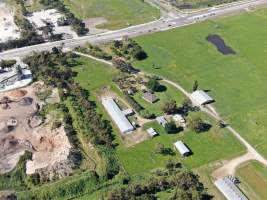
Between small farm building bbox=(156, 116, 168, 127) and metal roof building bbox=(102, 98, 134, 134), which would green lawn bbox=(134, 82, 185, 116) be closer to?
small farm building bbox=(156, 116, 168, 127)

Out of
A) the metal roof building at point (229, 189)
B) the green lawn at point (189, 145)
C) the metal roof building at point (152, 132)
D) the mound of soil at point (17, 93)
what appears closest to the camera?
the metal roof building at point (229, 189)

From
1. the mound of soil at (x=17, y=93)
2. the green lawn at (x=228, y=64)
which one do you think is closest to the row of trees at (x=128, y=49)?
the green lawn at (x=228, y=64)

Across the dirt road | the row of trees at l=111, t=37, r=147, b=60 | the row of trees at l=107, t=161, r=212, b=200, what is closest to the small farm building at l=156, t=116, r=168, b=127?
the dirt road

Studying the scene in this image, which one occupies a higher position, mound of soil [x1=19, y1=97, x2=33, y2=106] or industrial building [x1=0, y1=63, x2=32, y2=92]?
industrial building [x1=0, y1=63, x2=32, y2=92]

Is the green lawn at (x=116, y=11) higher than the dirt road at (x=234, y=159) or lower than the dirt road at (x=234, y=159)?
higher

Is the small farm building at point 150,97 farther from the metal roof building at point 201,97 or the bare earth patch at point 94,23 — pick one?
the bare earth patch at point 94,23

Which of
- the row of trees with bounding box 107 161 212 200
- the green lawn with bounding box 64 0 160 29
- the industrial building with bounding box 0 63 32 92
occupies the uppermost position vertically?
the green lawn with bounding box 64 0 160 29

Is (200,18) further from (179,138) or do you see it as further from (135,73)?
(179,138)
